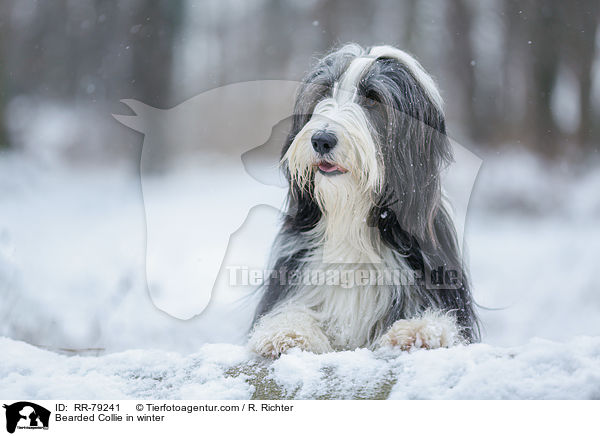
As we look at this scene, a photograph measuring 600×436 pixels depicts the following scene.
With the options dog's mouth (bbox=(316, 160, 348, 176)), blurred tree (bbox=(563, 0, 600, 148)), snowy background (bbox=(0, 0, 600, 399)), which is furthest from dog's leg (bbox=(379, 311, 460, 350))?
blurred tree (bbox=(563, 0, 600, 148))

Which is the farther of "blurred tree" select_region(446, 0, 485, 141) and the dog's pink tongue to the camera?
"blurred tree" select_region(446, 0, 485, 141)

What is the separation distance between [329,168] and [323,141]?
0.39 feet

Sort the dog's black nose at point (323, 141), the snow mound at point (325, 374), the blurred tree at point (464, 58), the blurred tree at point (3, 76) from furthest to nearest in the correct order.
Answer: the blurred tree at point (3, 76) → the blurred tree at point (464, 58) → the dog's black nose at point (323, 141) → the snow mound at point (325, 374)

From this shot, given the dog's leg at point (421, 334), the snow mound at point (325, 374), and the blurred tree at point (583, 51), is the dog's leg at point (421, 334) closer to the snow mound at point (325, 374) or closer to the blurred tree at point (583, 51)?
the snow mound at point (325, 374)

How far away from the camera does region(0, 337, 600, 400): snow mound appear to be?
1939 mm

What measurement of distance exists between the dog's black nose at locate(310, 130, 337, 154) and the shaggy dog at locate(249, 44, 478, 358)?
1.3 inches

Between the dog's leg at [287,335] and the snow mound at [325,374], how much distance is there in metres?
0.05

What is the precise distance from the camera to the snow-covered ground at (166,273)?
2213 millimetres

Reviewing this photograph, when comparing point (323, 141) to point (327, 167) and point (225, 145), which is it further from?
point (225, 145)

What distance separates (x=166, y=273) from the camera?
3094mm


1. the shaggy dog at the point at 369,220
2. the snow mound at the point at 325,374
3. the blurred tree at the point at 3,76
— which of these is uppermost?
the blurred tree at the point at 3,76

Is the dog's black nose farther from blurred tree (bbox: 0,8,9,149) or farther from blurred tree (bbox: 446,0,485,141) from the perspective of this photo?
blurred tree (bbox: 0,8,9,149)

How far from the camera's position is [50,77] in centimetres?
343

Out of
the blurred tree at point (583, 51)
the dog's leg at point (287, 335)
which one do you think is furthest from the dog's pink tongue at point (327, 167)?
the blurred tree at point (583, 51)
